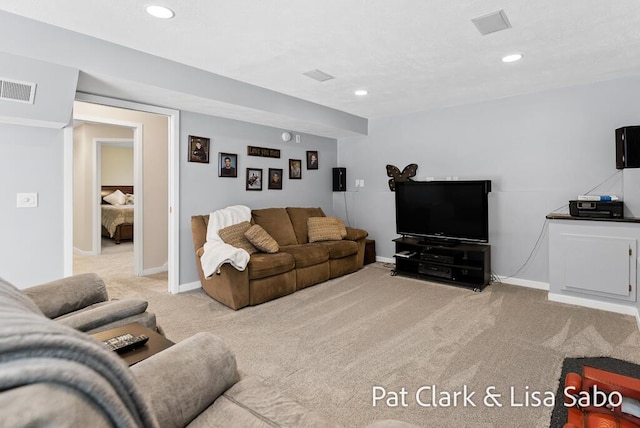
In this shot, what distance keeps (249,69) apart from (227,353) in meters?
2.95

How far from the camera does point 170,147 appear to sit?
163 inches

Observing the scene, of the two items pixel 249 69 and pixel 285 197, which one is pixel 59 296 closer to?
pixel 249 69

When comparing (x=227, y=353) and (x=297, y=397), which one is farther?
(x=297, y=397)

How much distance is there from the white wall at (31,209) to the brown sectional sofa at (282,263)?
1418mm

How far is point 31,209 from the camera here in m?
2.86

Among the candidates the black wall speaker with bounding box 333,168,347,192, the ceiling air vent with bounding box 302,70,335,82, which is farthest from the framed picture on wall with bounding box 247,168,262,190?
the ceiling air vent with bounding box 302,70,335,82

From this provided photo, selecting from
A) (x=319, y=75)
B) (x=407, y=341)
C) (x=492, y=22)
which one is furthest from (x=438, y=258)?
(x=492, y=22)

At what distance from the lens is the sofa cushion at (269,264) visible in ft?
11.9

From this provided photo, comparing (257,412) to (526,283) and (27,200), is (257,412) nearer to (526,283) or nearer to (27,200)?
(27,200)

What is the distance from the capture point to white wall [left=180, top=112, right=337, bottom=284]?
429 centimetres

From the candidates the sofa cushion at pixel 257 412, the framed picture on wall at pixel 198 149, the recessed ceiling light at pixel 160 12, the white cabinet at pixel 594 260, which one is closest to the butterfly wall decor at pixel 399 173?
the white cabinet at pixel 594 260

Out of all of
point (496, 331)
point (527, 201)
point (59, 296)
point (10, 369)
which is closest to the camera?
point (10, 369)

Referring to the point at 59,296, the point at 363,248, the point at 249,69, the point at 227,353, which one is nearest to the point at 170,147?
→ the point at 249,69

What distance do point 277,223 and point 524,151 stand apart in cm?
337
